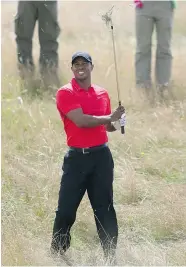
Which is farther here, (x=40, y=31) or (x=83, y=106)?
(x=40, y=31)

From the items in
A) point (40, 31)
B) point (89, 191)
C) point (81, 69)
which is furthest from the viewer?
point (40, 31)

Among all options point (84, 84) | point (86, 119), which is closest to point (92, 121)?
point (86, 119)

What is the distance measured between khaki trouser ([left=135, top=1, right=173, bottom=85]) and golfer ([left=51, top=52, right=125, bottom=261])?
3.97 metres

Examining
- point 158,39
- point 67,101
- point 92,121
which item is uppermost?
point 158,39

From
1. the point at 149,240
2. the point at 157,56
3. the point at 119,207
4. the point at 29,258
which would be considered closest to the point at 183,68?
the point at 157,56

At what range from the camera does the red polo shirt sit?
4117 mm

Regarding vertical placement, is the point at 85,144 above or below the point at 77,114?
below

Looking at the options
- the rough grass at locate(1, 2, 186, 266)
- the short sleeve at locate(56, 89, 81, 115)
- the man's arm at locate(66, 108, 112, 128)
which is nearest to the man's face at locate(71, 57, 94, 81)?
the short sleeve at locate(56, 89, 81, 115)

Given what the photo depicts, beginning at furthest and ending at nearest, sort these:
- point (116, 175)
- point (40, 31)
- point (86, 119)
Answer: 1. point (40, 31)
2. point (116, 175)
3. point (86, 119)

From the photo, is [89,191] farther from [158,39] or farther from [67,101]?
[158,39]

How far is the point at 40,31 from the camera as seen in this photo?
8.93 metres

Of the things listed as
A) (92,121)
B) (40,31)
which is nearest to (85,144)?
(92,121)

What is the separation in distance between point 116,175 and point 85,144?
5.31 feet

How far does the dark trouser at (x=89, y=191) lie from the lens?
13.7ft
